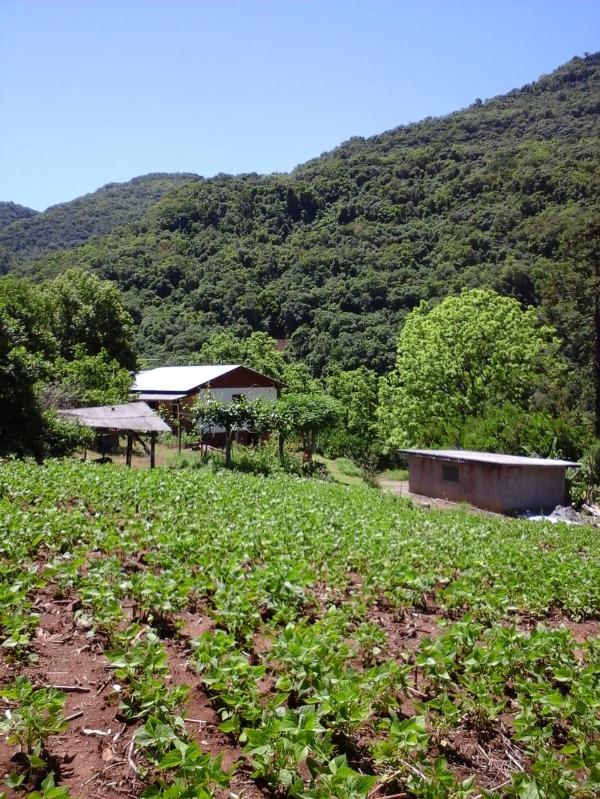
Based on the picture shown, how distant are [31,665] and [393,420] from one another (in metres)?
30.2

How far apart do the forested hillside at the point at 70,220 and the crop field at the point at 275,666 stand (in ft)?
229

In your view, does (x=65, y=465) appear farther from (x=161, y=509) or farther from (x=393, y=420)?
(x=393, y=420)

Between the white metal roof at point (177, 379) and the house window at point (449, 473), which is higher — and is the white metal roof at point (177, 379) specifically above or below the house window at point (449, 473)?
above

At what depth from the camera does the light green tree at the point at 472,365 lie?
3008 cm

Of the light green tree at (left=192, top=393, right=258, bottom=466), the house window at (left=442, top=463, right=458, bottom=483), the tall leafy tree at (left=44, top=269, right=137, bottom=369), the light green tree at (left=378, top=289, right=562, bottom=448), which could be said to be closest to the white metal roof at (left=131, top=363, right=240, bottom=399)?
the tall leafy tree at (left=44, top=269, right=137, bottom=369)

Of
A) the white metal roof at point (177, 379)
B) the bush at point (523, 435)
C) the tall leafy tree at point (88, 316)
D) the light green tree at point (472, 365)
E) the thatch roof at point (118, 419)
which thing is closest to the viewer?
the thatch roof at point (118, 419)

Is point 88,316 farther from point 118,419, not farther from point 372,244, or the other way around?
point 372,244

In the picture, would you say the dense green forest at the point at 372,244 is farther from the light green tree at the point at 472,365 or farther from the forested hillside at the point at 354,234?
the light green tree at the point at 472,365

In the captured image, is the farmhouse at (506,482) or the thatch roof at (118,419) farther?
the farmhouse at (506,482)

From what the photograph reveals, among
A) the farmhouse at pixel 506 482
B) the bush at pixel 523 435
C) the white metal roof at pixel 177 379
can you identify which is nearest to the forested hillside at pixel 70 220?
the white metal roof at pixel 177 379

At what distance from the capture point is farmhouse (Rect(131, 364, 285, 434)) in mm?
30531

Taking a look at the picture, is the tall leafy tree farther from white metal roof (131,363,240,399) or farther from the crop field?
the crop field

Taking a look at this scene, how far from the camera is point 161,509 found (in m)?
6.80

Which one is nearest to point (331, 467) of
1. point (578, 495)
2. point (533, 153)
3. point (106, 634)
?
point (578, 495)
